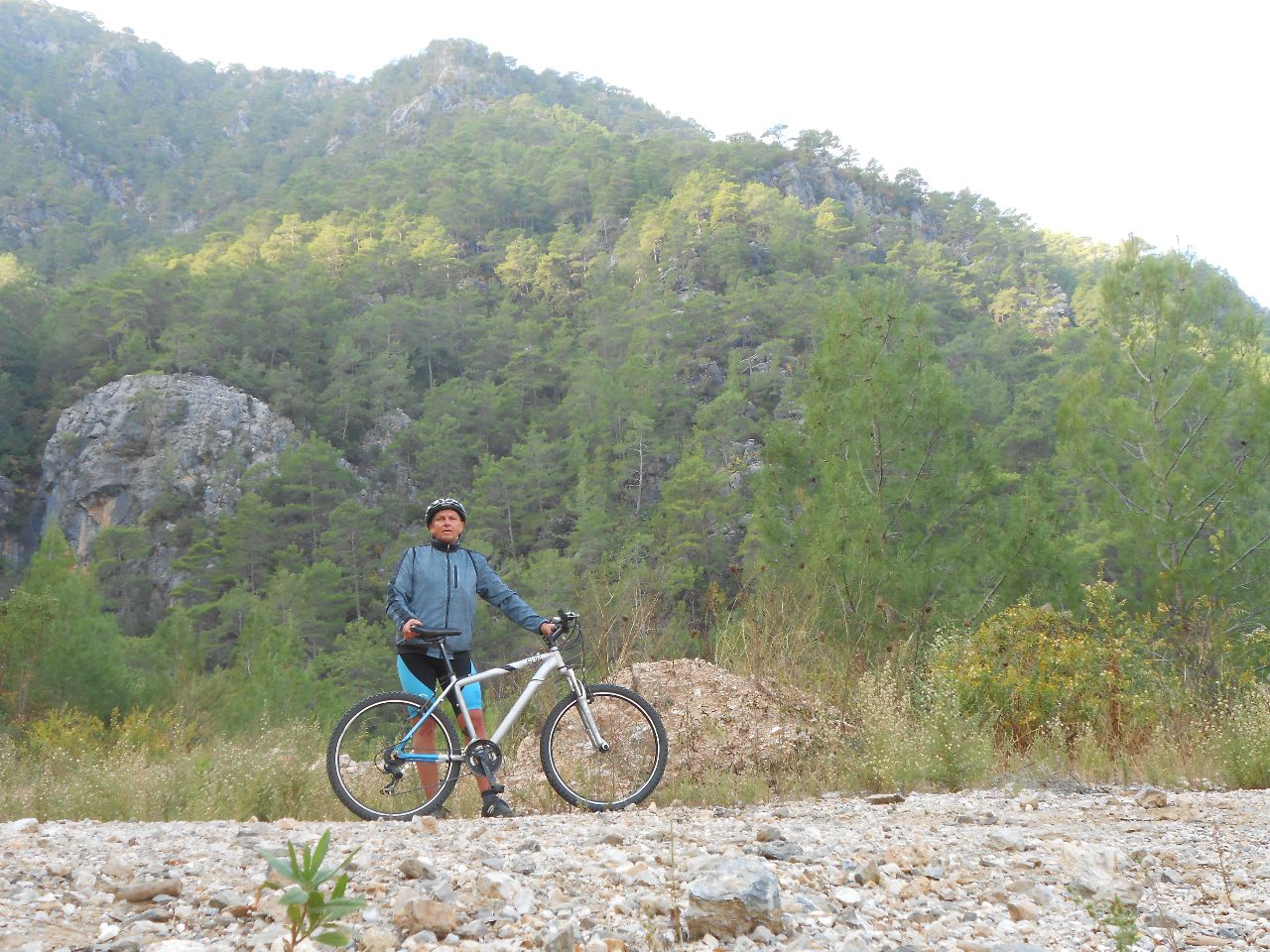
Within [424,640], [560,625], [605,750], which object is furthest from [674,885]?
[424,640]

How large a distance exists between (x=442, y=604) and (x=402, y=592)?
0.21 meters

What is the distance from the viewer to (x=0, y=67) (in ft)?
330

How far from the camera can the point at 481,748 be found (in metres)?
4.29

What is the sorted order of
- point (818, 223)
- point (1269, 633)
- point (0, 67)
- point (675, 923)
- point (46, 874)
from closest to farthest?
point (675, 923) → point (46, 874) → point (1269, 633) → point (818, 223) → point (0, 67)

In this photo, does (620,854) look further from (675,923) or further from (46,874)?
(46,874)

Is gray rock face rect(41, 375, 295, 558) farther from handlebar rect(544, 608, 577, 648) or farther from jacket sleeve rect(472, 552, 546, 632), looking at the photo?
handlebar rect(544, 608, 577, 648)

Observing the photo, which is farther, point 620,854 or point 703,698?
point 703,698

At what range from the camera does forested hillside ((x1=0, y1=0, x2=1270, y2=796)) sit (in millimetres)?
10055

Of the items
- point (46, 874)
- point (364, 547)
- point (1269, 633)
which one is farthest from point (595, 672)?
point (364, 547)

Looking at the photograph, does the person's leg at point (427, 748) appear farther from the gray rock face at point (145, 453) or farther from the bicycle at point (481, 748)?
the gray rock face at point (145, 453)

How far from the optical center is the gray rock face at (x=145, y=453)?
40.6m

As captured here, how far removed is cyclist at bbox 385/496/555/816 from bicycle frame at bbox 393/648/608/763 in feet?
0.17

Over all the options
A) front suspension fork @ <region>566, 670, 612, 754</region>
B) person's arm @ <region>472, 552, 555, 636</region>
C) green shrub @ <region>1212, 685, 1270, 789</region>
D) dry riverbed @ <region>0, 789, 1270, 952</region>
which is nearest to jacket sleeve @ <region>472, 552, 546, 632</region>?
person's arm @ <region>472, 552, 555, 636</region>

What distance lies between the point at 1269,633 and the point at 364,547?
32.1m
